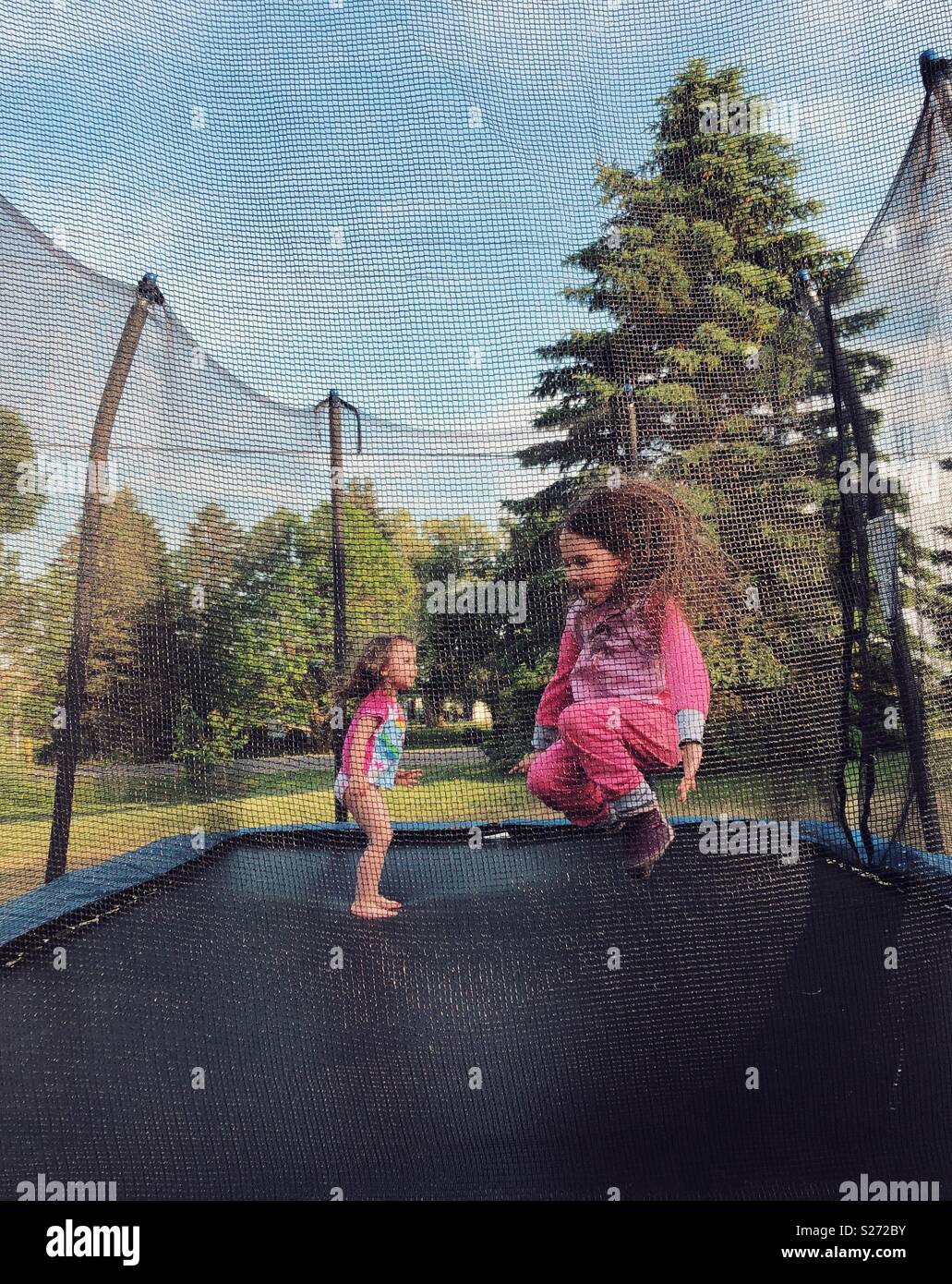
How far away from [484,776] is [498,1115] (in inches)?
29.6

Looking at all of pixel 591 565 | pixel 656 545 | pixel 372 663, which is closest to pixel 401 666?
pixel 372 663

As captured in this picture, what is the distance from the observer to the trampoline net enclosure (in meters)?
1.42

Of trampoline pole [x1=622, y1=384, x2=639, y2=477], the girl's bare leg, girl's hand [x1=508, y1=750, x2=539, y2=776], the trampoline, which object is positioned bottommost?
the trampoline

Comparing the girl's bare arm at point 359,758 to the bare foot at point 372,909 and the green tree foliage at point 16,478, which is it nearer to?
the bare foot at point 372,909

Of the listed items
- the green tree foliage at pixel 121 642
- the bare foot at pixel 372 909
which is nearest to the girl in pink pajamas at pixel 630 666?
the bare foot at pixel 372 909

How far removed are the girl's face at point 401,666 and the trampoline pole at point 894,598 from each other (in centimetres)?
97

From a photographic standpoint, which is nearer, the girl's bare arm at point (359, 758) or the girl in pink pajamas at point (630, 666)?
the girl in pink pajamas at point (630, 666)

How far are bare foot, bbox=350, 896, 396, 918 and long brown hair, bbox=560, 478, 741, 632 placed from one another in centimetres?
80

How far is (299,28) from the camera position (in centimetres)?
162

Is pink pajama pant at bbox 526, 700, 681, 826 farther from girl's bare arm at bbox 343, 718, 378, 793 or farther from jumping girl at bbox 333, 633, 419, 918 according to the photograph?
girl's bare arm at bbox 343, 718, 378, 793

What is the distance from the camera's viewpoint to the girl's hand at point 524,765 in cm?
195

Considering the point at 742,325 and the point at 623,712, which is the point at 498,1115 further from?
the point at 742,325

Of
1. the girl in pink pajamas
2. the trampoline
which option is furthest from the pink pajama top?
the trampoline
